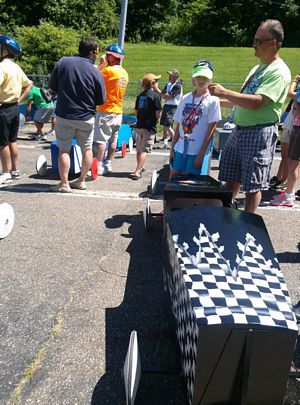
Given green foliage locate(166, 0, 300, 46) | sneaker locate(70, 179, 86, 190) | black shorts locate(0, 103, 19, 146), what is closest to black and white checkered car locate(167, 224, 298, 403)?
sneaker locate(70, 179, 86, 190)

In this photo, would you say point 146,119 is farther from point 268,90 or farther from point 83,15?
point 83,15

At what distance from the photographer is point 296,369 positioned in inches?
93.3

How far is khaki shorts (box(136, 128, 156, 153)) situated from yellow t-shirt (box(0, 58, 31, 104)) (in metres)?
1.76

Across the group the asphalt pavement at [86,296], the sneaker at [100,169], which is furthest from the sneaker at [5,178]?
the sneaker at [100,169]

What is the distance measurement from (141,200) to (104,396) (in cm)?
334

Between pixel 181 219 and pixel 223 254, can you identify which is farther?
pixel 181 219

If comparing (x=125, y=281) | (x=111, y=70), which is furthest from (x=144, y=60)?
(x=125, y=281)

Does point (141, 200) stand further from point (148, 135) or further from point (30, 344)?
point (30, 344)

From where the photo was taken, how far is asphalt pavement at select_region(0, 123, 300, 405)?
7.81ft

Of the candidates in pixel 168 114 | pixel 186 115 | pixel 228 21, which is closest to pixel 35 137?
pixel 168 114

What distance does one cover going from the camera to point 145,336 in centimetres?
279

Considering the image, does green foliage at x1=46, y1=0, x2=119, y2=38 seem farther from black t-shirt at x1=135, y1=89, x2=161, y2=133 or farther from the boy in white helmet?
the boy in white helmet

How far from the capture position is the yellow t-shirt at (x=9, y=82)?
5469 mm

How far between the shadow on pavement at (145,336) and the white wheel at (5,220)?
1156 millimetres
